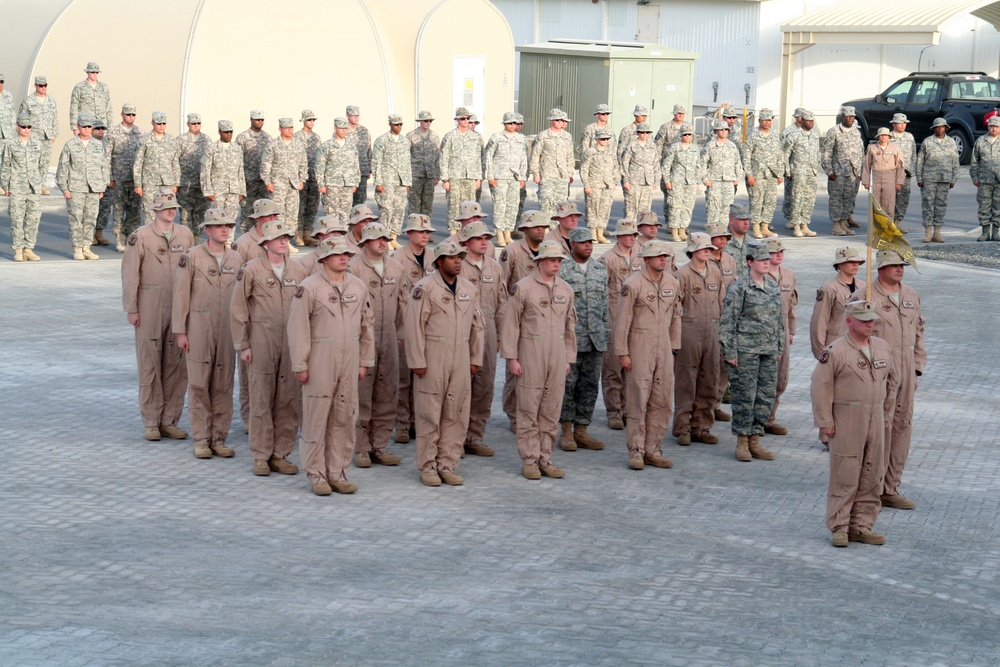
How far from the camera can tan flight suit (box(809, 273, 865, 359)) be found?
1177cm

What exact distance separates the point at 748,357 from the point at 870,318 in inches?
88.2

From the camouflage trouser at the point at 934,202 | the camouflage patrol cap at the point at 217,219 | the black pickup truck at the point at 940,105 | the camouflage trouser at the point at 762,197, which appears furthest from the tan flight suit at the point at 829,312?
the black pickup truck at the point at 940,105

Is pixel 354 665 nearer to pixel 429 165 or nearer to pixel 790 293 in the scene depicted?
pixel 790 293

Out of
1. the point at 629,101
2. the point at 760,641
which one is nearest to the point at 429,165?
the point at 629,101

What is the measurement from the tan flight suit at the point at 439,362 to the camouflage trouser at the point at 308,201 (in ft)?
36.3

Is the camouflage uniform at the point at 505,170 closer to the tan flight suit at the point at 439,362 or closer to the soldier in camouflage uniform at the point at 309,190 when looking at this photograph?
the soldier in camouflage uniform at the point at 309,190

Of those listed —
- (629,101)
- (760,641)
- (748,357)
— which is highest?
(629,101)

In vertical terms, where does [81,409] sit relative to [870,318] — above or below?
below

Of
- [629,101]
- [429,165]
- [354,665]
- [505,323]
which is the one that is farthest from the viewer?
[629,101]

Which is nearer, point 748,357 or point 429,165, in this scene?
point 748,357

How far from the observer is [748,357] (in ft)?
38.6

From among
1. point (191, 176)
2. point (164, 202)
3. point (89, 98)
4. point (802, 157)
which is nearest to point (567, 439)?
point (164, 202)

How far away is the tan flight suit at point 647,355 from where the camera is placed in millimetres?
11484

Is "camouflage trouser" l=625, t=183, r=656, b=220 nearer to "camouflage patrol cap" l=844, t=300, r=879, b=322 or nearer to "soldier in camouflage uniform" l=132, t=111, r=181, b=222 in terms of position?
"soldier in camouflage uniform" l=132, t=111, r=181, b=222
